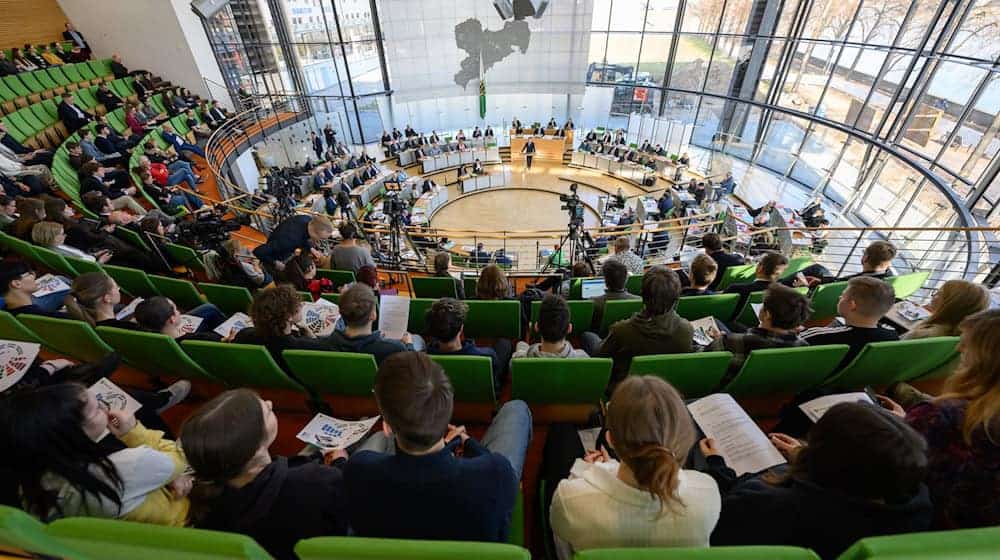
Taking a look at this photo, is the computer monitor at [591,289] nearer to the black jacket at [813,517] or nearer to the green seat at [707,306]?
the green seat at [707,306]

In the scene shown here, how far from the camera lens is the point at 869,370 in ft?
7.85

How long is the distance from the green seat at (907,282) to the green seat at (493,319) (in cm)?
324

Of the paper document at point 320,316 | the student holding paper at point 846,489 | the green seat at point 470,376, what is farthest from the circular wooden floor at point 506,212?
the student holding paper at point 846,489

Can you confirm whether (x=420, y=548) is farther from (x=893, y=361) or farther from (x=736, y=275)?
(x=736, y=275)

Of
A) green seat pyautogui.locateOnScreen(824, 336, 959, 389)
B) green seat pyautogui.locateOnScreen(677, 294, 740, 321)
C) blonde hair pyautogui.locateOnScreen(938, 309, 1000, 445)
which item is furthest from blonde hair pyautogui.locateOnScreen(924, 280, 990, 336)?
green seat pyautogui.locateOnScreen(677, 294, 740, 321)

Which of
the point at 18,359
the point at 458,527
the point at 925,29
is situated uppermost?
the point at 925,29

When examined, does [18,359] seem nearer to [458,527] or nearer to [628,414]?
[458,527]

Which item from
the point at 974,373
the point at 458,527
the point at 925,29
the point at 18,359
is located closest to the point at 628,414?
the point at 458,527

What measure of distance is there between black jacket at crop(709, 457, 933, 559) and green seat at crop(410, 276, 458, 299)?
9.86 ft

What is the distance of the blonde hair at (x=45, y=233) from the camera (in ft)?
12.6

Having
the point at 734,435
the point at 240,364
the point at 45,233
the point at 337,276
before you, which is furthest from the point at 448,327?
the point at 45,233

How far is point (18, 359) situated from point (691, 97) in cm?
1651

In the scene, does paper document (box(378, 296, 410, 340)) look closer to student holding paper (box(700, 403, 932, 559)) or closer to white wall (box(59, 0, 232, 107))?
student holding paper (box(700, 403, 932, 559))

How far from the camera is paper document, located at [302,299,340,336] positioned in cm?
309
